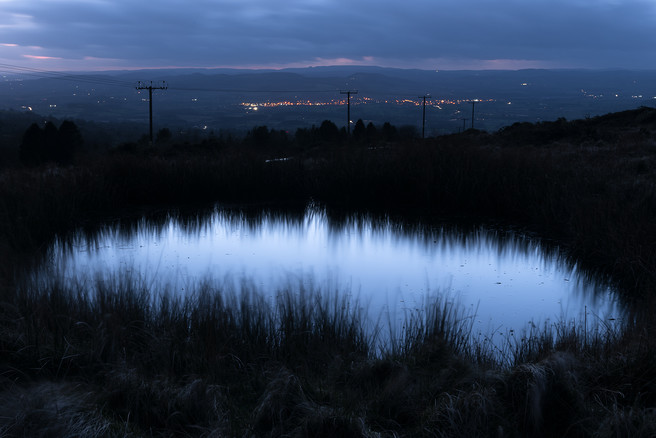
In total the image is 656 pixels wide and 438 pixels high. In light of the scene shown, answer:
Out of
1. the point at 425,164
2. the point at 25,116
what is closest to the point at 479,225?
the point at 425,164

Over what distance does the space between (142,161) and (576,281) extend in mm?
7304

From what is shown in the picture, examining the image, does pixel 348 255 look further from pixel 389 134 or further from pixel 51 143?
pixel 51 143

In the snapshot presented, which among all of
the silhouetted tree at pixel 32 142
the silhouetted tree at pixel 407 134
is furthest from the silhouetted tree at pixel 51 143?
the silhouetted tree at pixel 407 134

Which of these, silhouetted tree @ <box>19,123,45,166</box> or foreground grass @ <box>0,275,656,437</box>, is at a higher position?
silhouetted tree @ <box>19,123,45,166</box>

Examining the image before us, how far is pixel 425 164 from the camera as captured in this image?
970cm

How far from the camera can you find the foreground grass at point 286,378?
2.66 meters

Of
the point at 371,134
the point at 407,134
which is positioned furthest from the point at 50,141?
the point at 407,134

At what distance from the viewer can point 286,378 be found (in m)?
2.99

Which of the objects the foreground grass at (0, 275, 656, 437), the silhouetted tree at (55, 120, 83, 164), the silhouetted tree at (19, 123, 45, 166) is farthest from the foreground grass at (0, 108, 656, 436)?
the silhouetted tree at (55, 120, 83, 164)

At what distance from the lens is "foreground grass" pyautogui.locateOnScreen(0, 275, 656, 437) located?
8.71 feet

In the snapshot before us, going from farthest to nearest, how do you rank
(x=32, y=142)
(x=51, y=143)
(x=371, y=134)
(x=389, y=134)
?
(x=51, y=143) < (x=32, y=142) < (x=371, y=134) < (x=389, y=134)

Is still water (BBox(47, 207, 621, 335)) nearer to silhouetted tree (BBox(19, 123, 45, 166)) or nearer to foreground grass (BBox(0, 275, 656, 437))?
foreground grass (BBox(0, 275, 656, 437))

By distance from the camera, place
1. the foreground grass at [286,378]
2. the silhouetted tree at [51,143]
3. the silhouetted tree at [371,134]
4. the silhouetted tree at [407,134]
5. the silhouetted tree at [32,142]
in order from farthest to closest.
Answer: the silhouetted tree at [51,143], the silhouetted tree at [32,142], the silhouetted tree at [371,134], the silhouetted tree at [407,134], the foreground grass at [286,378]

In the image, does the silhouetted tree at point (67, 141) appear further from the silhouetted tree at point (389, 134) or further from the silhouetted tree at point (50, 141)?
the silhouetted tree at point (389, 134)
